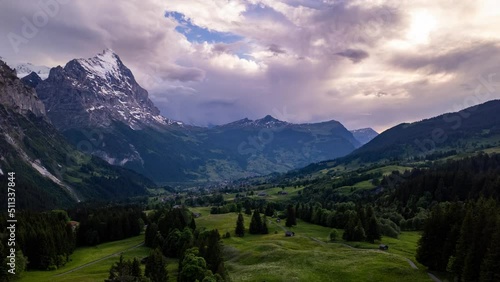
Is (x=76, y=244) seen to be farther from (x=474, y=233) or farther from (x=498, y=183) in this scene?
(x=498, y=183)

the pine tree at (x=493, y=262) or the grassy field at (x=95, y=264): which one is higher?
the pine tree at (x=493, y=262)

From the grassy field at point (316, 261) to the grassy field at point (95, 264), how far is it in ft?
67.3

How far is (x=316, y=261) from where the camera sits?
98312 mm

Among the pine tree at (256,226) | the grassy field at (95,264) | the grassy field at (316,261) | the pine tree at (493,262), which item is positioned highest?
the pine tree at (493,262)

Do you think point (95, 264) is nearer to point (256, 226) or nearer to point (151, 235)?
point (151, 235)

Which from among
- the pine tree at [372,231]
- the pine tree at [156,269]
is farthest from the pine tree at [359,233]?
the pine tree at [156,269]

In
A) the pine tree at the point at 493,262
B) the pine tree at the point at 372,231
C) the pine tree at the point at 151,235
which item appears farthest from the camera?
the pine tree at the point at 151,235

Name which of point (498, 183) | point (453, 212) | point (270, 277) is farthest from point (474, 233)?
point (498, 183)

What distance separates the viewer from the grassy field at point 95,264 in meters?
102

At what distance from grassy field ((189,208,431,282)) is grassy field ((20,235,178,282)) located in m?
20.5

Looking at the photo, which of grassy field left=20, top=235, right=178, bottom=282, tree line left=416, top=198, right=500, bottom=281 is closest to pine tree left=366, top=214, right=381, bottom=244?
tree line left=416, top=198, right=500, bottom=281

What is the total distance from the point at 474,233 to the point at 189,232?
89.1m

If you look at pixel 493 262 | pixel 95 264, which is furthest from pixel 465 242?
pixel 95 264

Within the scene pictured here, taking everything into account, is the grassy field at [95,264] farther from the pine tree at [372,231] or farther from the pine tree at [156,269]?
the pine tree at [372,231]
